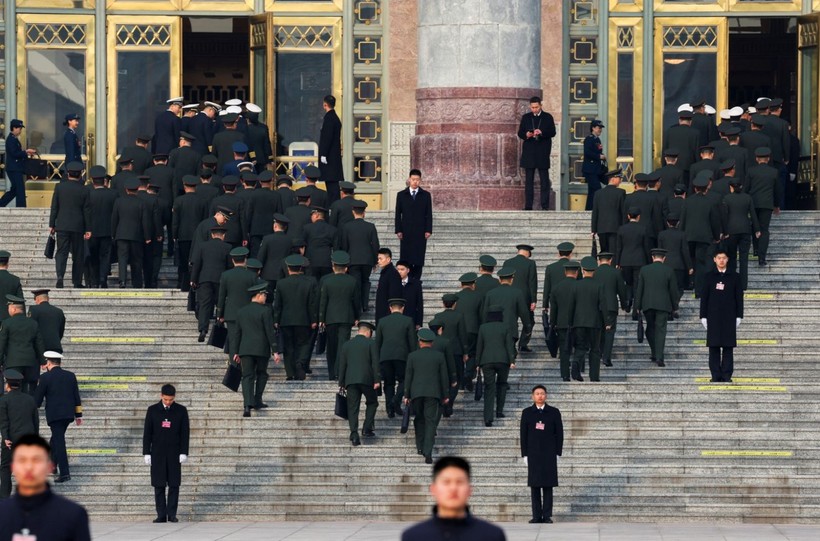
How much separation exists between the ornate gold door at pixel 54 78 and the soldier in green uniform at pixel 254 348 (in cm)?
1247

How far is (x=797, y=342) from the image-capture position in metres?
25.4

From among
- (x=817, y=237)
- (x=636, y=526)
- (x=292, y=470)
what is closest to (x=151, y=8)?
(x=817, y=237)

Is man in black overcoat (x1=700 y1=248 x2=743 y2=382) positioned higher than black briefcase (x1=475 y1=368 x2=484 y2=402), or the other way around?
man in black overcoat (x1=700 y1=248 x2=743 y2=382)

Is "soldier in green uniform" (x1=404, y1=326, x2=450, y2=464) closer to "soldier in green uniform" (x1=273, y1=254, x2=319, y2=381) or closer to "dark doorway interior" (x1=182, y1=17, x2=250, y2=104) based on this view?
"soldier in green uniform" (x1=273, y1=254, x2=319, y2=381)

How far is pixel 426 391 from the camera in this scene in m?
22.2

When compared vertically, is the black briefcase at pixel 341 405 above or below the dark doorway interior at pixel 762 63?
below

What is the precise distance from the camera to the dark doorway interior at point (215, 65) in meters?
43.5

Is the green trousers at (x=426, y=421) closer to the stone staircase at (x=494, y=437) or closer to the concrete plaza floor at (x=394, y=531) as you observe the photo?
the stone staircase at (x=494, y=437)

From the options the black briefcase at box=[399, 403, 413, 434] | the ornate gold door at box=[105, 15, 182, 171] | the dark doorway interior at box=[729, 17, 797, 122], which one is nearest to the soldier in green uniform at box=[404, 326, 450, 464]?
the black briefcase at box=[399, 403, 413, 434]

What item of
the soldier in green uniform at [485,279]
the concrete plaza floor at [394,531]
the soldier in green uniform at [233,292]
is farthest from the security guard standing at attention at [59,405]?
the soldier in green uniform at [485,279]

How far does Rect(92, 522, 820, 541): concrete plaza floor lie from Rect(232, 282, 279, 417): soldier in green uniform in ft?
7.51

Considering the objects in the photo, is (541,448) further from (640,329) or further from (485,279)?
(640,329)

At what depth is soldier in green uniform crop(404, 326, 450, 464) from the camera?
873 inches

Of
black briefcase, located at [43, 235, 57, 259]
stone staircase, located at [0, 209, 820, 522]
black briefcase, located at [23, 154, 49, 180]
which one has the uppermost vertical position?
black briefcase, located at [23, 154, 49, 180]
